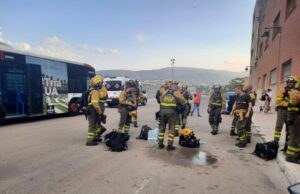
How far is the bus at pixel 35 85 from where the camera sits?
973cm

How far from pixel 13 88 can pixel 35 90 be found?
951 millimetres

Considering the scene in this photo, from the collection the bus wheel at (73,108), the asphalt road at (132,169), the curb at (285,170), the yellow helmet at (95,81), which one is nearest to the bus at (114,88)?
the bus wheel at (73,108)

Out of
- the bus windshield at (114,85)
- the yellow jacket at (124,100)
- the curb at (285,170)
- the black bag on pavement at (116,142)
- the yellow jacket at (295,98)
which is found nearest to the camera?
the curb at (285,170)

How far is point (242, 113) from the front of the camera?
7.10 metres

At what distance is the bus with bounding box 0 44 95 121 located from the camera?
9.73 metres

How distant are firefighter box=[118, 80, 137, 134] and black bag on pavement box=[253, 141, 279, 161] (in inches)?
157

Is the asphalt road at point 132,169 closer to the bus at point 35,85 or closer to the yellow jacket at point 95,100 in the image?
the yellow jacket at point 95,100

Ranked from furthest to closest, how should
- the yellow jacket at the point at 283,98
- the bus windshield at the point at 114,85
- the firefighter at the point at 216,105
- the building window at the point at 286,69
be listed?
the bus windshield at the point at 114,85, the building window at the point at 286,69, the firefighter at the point at 216,105, the yellow jacket at the point at 283,98

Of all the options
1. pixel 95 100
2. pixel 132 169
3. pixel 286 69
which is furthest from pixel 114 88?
pixel 132 169

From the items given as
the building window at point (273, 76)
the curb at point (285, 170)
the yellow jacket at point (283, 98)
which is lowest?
the curb at point (285, 170)

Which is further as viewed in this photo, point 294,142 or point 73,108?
point 73,108

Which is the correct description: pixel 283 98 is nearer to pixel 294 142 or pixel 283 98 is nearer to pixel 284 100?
pixel 284 100

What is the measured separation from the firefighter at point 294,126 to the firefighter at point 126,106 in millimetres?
4557

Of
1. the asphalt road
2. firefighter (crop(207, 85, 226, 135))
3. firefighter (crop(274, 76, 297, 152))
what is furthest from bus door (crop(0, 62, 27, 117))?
firefighter (crop(274, 76, 297, 152))
